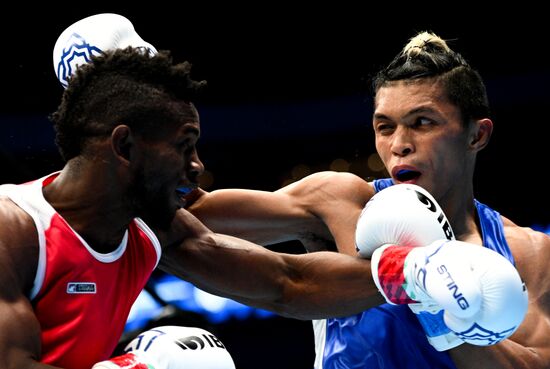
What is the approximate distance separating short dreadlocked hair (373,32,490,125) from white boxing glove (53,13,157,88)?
3.03 ft

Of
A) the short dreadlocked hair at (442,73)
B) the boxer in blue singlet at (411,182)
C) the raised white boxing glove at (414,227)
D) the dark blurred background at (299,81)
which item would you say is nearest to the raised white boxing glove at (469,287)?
the raised white boxing glove at (414,227)

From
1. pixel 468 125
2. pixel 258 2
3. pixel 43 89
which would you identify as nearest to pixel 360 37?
pixel 258 2

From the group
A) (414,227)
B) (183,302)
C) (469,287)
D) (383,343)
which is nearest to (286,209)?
(383,343)

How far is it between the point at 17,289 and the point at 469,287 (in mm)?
1129

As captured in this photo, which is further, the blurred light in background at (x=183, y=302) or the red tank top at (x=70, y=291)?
the blurred light in background at (x=183, y=302)

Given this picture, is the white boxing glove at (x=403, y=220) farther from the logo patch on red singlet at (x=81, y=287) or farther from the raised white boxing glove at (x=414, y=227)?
the logo patch on red singlet at (x=81, y=287)

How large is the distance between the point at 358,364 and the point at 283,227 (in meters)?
0.58

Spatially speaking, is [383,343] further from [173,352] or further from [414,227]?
[173,352]

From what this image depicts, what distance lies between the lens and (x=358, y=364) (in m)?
3.03

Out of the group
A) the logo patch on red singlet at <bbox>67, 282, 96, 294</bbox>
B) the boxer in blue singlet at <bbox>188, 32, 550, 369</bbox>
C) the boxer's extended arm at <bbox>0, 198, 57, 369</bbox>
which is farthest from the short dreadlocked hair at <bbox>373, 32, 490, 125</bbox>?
the boxer's extended arm at <bbox>0, 198, 57, 369</bbox>

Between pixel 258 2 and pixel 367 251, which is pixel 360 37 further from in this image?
pixel 367 251

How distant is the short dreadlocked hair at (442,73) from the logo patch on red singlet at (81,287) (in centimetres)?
138

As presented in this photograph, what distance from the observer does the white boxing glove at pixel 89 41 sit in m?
2.82

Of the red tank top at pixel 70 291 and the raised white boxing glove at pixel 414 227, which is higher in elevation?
the raised white boxing glove at pixel 414 227
